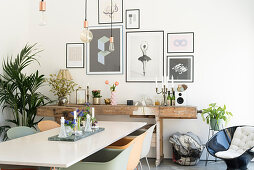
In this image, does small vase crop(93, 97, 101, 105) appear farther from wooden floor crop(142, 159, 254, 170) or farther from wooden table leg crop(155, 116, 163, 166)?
wooden floor crop(142, 159, 254, 170)

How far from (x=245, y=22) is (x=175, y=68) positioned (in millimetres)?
1350

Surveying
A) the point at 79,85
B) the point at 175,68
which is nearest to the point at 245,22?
the point at 175,68

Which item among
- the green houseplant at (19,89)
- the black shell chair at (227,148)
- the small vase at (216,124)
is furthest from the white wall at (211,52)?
the green houseplant at (19,89)

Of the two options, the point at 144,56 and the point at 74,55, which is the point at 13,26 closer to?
the point at 74,55

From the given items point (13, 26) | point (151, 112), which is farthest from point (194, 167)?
point (13, 26)

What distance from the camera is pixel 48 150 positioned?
254 cm

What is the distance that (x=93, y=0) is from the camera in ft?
18.9

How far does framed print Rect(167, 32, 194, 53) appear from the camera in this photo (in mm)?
5375

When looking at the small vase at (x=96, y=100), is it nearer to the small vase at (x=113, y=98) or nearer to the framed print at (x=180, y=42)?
the small vase at (x=113, y=98)

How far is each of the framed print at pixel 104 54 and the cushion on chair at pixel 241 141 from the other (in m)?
2.23

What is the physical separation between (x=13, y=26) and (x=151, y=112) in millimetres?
2878

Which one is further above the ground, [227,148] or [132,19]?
[132,19]

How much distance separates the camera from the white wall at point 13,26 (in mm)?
5379

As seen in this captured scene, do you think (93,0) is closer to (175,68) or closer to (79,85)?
(79,85)
